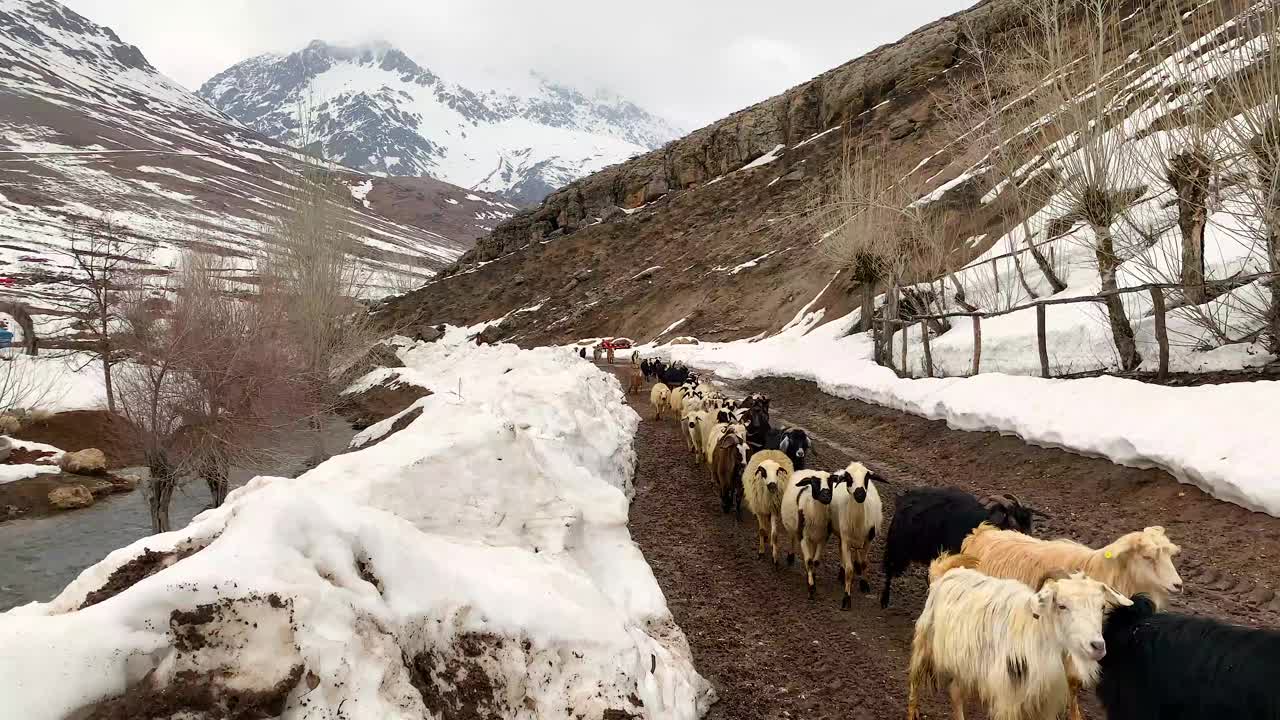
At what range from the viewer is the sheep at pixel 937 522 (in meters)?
5.91

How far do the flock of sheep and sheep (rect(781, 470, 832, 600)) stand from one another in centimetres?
2

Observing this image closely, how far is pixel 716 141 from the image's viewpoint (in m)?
63.3

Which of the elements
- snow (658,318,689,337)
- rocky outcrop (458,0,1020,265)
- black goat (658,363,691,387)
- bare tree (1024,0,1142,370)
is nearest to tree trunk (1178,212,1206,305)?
bare tree (1024,0,1142,370)

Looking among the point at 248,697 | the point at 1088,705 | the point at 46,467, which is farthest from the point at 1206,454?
the point at 46,467

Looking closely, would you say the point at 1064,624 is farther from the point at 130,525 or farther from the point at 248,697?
the point at 130,525

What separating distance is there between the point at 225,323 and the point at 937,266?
65.3ft

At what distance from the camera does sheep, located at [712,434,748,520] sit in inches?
361

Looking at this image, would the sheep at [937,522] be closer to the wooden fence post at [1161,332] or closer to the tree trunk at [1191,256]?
the wooden fence post at [1161,332]

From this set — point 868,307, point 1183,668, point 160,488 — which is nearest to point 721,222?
point 868,307

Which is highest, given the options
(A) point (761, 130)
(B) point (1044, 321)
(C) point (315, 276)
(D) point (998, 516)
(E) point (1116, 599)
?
(A) point (761, 130)

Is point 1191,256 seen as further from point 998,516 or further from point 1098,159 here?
point 998,516

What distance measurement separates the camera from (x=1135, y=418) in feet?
27.6

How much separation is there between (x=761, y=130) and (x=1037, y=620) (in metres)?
61.7

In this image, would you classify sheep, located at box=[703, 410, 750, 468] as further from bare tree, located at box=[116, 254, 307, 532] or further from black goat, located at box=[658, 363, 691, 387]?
bare tree, located at box=[116, 254, 307, 532]
